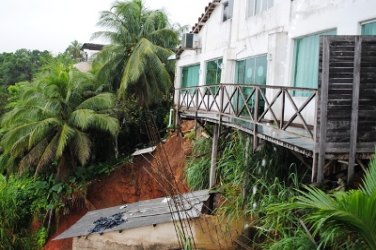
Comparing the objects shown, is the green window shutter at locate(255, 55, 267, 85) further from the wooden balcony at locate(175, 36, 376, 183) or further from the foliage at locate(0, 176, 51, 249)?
the foliage at locate(0, 176, 51, 249)

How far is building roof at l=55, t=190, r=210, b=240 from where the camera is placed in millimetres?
8555

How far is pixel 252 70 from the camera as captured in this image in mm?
11852

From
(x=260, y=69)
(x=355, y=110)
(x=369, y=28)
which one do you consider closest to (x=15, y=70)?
(x=260, y=69)

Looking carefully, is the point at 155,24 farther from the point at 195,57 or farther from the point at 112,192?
the point at 112,192

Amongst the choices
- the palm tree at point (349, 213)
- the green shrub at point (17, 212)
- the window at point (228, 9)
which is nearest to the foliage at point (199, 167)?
the window at point (228, 9)

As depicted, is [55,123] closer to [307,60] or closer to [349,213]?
[307,60]

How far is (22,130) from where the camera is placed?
571 inches

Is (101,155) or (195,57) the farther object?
(101,155)

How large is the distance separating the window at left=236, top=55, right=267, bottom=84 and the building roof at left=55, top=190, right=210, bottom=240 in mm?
3741

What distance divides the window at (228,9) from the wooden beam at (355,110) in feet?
29.2

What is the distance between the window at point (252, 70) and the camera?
1097 centimetres

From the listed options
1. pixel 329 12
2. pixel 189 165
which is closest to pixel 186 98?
pixel 189 165

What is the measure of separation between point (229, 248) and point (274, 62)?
482 centimetres

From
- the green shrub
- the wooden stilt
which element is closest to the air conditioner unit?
the green shrub
